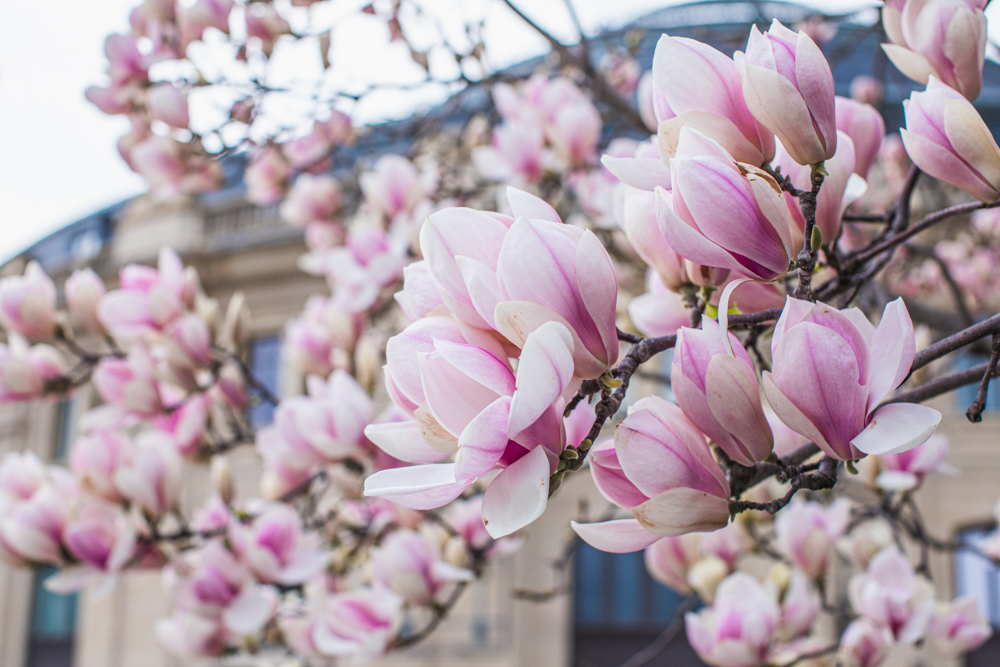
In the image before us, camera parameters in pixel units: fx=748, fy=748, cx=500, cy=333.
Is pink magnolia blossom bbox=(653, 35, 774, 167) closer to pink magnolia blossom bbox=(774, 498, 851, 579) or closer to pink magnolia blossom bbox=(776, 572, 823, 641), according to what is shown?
pink magnolia blossom bbox=(774, 498, 851, 579)

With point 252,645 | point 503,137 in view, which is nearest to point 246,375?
point 252,645

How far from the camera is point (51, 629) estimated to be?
10930 millimetres

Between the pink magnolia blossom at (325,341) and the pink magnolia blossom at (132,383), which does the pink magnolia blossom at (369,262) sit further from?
the pink magnolia blossom at (132,383)

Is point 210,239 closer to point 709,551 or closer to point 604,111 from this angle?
point 604,111

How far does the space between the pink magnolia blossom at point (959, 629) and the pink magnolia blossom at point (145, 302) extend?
5.92 feet

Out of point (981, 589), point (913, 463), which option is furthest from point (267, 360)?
point (913, 463)

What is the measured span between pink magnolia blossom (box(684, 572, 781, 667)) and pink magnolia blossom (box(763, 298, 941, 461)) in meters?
0.84

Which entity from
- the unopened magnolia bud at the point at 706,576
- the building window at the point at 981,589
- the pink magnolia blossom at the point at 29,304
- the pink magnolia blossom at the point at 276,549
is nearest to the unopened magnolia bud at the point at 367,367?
the pink magnolia blossom at the point at 276,549

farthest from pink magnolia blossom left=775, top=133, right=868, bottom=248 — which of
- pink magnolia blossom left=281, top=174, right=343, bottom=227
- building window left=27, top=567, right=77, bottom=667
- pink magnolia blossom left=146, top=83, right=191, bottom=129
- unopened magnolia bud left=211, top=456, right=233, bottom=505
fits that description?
building window left=27, top=567, right=77, bottom=667

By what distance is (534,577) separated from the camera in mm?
8484

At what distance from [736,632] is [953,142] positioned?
918 millimetres

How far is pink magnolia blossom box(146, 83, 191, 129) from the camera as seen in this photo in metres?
2.12

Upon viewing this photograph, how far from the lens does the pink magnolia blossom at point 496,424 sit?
1.58 feet

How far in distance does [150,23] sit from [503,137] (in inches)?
43.3
